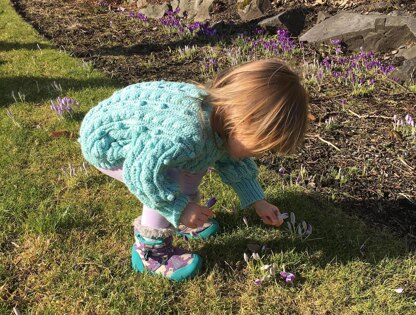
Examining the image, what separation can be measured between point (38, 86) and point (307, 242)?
3908 millimetres

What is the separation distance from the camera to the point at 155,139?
7.68 feet

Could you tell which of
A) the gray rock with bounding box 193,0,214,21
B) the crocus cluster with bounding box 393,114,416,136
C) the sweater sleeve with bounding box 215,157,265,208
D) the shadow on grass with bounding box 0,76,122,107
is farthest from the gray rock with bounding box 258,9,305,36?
the sweater sleeve with bounding box 215,157,265,208

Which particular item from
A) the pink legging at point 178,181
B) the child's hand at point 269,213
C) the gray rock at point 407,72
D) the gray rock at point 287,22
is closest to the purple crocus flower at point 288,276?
the child's hand at point 269,213

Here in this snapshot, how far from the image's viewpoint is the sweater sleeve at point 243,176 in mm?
2850

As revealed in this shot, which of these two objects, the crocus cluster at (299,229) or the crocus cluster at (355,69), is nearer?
the crocus cluster at (299,229)

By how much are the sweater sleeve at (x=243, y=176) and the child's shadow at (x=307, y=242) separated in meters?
0.33

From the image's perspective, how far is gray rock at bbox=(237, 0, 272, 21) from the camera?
827cm

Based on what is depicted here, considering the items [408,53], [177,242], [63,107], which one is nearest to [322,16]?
[408,53]

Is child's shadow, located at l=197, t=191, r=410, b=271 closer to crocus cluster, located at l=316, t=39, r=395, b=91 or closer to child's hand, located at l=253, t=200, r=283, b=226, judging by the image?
child's hand, located at l=253, t=200, r=283, b=226

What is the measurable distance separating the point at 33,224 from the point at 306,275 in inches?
72.1

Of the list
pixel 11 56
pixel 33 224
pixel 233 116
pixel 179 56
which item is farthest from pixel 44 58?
pixel 233 116

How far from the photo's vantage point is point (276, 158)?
13.3 ft

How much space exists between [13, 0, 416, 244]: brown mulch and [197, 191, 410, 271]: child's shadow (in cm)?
20

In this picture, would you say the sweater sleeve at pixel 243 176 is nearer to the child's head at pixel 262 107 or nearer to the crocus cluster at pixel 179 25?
the child's head at pixel 262 107
